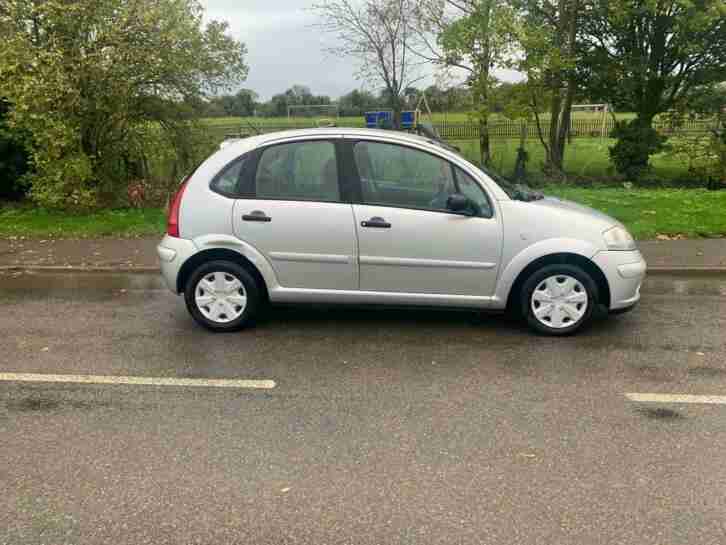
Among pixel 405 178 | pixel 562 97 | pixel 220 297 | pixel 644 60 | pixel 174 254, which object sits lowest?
pixel 220 297

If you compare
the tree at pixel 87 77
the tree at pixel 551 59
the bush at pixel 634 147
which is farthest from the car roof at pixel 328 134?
the bush at pixel 634 147

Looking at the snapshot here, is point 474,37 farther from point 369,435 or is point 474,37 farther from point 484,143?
point 369,435

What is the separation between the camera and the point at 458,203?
16.8 feet

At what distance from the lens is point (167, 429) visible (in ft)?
12.5

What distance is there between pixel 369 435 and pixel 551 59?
1167 centimetres

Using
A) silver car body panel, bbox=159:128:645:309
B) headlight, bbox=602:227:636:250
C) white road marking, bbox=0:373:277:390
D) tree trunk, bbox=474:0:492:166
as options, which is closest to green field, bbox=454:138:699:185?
tree trunk, bbox=474:0:492:166

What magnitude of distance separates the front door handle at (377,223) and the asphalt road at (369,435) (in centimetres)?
97

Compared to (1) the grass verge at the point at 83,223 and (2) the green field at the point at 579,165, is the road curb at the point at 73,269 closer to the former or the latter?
(1) the grass verge at the point at 83,223

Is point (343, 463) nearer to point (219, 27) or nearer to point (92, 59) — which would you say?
point (92, 59)

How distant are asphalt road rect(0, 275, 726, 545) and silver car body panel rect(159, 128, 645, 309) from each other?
1.37ft

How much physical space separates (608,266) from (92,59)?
8.78m

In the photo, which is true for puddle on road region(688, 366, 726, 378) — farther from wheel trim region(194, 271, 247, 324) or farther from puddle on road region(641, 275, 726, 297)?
wheel trim region(194, 271, 247, 324)

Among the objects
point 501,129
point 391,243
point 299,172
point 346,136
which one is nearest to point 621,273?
point 391,243

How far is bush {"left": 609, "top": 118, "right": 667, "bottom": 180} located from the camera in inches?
604
